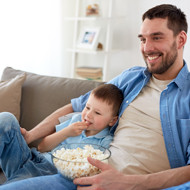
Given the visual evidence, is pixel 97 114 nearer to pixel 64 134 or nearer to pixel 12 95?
pixel 64 134

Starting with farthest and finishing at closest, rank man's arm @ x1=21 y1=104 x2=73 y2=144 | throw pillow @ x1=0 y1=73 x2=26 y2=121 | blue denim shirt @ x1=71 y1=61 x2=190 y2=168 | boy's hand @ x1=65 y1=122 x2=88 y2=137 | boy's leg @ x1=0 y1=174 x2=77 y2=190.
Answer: throw pillow @ x1=0 y1=73 x2=26 y2=121 → man's arm @ x1=21 y1=104 x2=73 y2=144 → boy's hand @ x1=65 y1=122 x2=88 y2=137 → blue denim shirt @ x1=71 y1=61 x2=190 y2=168 → boy's leg @ x1=0 y1=174 x2=77 y2=190

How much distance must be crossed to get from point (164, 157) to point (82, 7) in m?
A: 3.11

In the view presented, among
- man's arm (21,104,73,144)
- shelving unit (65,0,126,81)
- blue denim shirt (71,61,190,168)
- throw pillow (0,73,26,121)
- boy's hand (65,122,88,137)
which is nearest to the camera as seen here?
blue denim shirt (71,61,190,168)

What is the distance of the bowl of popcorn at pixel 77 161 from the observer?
3.86 ft

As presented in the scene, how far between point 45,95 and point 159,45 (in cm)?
84

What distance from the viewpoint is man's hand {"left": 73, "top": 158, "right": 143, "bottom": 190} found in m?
1.16

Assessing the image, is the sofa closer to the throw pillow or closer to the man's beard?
the throw pillow

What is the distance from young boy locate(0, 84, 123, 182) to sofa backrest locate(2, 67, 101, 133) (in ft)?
0.80

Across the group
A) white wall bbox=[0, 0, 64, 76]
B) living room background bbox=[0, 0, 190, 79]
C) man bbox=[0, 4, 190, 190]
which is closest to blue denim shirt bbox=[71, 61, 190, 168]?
man bbox=[0, 4, 190, 190]

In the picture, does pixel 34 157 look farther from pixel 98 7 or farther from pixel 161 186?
pixel 98 7

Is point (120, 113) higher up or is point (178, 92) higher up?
point (178, 92)

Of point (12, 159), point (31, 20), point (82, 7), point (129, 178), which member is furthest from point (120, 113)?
point (82, 7)

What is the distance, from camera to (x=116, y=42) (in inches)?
152

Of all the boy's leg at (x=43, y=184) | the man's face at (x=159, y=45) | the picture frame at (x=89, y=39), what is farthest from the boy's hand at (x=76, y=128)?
the picture frame at (x=89, y=39)
